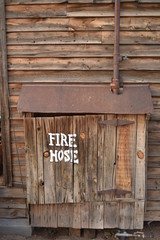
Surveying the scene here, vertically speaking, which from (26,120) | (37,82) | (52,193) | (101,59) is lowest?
(52,193)

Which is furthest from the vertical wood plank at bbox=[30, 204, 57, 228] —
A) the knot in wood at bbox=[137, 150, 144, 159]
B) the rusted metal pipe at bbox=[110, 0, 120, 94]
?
the rusted metal pipe at bbox=[110, 0, 120, 94]

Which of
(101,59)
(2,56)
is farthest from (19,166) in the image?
(101,59)

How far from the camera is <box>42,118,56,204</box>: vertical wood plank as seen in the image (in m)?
3.13

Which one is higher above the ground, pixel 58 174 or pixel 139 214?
pixel 58 174

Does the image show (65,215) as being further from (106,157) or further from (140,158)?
(140,158)

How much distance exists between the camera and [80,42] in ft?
11.5

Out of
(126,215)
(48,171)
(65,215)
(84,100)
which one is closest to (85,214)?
(65,215)

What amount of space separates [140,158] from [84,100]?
103 centimetres

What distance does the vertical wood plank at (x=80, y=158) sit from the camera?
3107 millimetres

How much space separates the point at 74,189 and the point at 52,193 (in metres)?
0.30

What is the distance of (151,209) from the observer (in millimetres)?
3844

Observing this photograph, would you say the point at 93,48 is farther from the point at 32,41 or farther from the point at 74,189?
the point at 74,189

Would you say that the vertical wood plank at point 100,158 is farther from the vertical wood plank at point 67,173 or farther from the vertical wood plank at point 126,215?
the vertical wood plank at point 126,215

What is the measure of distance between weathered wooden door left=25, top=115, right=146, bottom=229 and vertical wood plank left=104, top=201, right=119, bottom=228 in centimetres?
10
